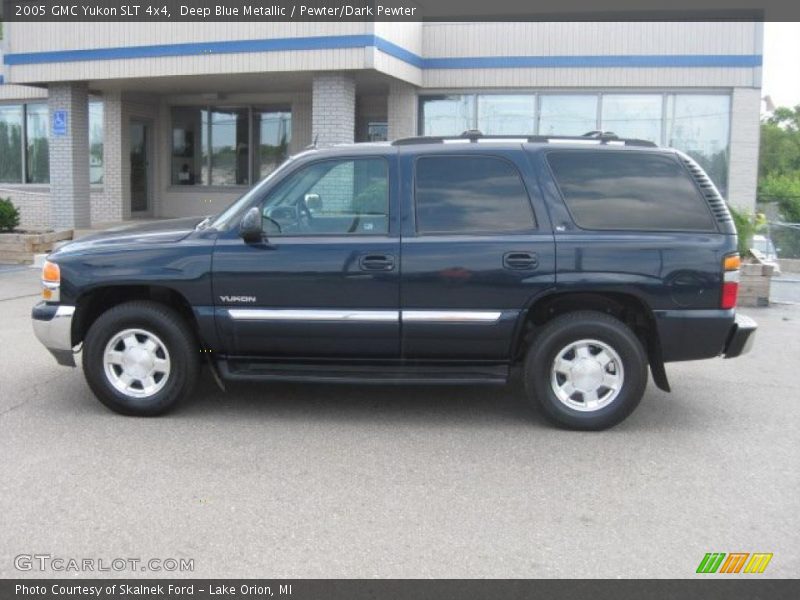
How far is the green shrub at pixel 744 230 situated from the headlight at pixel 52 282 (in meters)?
9.20

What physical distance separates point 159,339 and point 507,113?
37.9 feet

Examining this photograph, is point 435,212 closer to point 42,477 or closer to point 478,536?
point 478,536

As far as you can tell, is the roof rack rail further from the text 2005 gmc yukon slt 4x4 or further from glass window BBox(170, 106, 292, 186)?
glass window BBox(170, 106, 292, 186)

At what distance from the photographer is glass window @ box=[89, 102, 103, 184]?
19.4m

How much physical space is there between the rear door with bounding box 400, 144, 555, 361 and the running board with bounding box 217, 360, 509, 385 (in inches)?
3.8

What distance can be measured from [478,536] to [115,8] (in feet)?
45.2

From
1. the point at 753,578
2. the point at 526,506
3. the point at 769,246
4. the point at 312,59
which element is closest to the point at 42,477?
the point at 526,506

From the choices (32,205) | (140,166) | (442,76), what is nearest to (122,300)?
(442,76)

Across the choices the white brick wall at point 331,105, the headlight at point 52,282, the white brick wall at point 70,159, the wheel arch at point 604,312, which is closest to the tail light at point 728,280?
the wheel arch at point 604,312

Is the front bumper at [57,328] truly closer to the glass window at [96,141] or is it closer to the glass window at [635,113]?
the glass window at [635,113]

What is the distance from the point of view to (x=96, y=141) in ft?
64.1

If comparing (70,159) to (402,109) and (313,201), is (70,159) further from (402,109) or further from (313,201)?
(313,201)

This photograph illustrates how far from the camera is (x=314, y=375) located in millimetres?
6043
